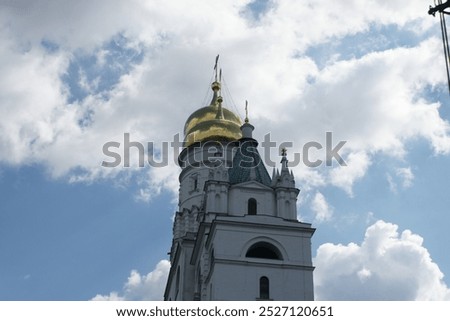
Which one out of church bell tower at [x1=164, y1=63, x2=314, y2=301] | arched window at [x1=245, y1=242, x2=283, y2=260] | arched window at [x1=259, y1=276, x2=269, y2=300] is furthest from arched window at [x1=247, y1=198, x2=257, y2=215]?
arched window at [x1=259, y1=276, x2=269, y2=300]

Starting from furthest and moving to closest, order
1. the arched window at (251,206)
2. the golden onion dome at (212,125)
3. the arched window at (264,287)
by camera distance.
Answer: the golden onion dome at (212,125), the arched window at (251,206), the arched window at (264,287)

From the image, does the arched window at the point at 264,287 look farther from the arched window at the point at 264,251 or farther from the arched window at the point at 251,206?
the arched window at the point at 251,206

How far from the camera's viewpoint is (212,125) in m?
44.1

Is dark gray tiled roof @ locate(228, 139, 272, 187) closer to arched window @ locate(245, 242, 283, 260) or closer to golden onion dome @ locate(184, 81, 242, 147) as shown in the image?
arched window @ locate(245, 242, 283, 260)

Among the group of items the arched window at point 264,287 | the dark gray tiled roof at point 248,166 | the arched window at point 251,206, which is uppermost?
the dark gray tiled roof at point 248,166

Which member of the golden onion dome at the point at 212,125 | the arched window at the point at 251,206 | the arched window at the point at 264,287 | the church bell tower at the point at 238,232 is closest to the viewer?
the arched window at the point at 264,287

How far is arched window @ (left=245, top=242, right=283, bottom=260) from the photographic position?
33062 millimetres

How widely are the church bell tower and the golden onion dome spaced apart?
7cm

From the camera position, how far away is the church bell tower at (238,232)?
3192 cm

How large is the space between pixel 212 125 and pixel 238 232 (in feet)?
40.0

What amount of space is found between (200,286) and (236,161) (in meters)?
6.61

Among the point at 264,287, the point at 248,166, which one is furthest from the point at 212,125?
the point at 264,287

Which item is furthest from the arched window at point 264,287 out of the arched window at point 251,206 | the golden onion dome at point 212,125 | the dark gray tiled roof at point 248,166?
the golden onion dome at point 212,125
